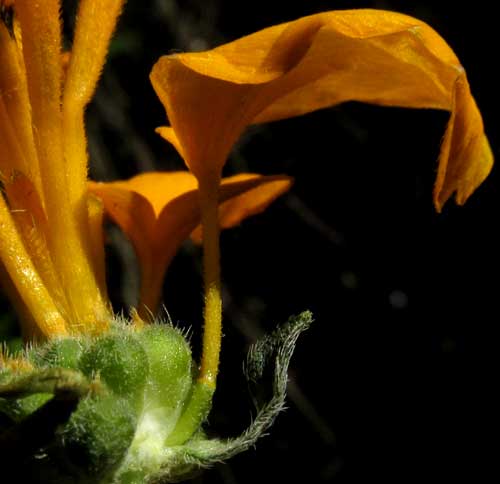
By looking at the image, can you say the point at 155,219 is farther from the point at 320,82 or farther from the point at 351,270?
the point at 351,270

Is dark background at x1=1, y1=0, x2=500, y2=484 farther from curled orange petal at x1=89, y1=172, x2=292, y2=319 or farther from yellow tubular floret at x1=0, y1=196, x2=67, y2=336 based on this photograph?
yellow tubular floret at x1=0, y1=196, x2=67, y2=336

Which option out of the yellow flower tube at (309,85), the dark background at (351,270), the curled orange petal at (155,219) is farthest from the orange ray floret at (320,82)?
the dark background at (351,270)

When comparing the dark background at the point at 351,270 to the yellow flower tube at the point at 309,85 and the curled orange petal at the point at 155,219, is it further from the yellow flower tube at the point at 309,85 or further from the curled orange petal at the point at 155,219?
the yellow flower tube at the point at 309,85

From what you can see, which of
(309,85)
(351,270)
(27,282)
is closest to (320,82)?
(309,85)

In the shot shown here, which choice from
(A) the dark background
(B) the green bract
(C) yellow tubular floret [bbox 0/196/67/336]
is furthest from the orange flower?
(A) the dark background

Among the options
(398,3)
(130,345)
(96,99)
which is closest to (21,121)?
(130,345)
